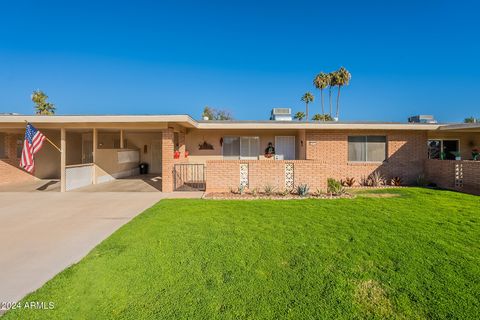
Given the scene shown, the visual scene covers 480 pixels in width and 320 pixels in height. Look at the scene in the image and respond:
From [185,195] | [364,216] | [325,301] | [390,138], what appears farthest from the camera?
[390,138]

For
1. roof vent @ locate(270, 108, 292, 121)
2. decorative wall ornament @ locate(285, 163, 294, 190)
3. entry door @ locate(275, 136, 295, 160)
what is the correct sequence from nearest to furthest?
decorative wall ornament @ locate(285, 163, 294, 190), entry door @ locate(275, 136, 295, 160), roof vent @ locate(270, 108, 292, 121)

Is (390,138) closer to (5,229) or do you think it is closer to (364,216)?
(364,216)

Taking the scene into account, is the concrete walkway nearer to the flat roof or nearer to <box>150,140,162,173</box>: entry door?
the flat roof

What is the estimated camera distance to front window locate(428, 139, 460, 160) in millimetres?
13555

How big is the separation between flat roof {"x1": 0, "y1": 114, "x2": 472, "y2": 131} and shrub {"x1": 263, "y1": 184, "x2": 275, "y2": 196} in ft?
11.6

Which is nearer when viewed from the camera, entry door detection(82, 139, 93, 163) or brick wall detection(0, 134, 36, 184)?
brick wall detection(0, 134, 36, 184)

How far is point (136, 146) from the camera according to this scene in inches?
637

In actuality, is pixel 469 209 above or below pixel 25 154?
below

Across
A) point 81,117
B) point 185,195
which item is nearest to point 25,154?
point 81,117

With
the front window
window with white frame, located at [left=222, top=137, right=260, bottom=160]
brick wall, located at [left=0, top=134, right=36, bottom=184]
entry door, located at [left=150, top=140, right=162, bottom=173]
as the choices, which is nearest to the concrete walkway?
brick wall, located at [left=0, top=134, right=36, bottom=184]

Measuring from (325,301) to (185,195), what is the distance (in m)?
6.88

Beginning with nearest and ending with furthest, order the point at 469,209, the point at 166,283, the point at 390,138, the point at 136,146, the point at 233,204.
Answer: the point at 166,283
the point at 469,209
the point at 233,204
the point at 390,138
the point at 136,146

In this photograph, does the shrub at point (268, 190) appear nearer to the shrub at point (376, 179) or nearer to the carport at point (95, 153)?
the carport at point (95, 153)

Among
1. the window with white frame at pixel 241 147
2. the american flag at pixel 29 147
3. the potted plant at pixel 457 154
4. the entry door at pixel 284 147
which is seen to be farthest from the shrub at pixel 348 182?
the american flag at pixel 29 147
